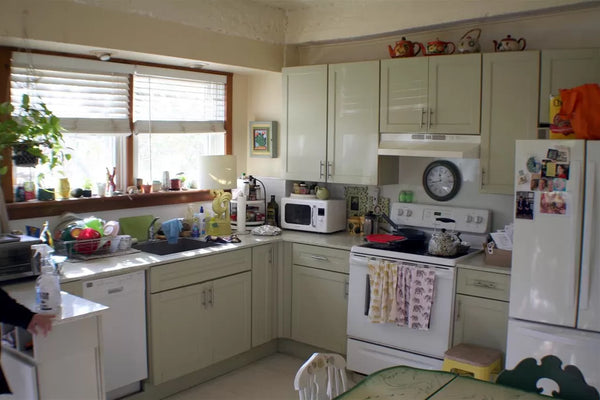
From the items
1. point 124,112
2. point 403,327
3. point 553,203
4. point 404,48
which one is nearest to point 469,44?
point 404,48

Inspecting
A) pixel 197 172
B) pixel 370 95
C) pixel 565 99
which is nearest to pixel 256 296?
pixel 197 172

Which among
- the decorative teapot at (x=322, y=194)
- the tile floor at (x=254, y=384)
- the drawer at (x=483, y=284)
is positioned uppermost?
the decorative teapot at (x=322, y=194)

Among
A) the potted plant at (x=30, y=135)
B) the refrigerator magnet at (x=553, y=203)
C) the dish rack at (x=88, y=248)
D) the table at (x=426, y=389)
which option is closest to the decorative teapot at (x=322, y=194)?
the dish rack at (x=88, y=248)

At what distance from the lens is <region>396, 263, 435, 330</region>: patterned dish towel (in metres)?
3.71

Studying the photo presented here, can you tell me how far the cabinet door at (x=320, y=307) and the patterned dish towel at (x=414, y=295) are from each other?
0.50 meters

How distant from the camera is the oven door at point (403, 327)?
369 centimetres

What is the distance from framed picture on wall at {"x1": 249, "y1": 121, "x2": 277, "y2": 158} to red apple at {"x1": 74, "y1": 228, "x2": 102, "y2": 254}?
5.89ft

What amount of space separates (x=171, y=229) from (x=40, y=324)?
1.74 metres

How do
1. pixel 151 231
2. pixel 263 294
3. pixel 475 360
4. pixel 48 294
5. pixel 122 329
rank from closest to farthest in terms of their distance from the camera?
1. pixel 48 294
2. pixel 475 360
3. pixel 122 329
4. pixel 151 231
5. pixel 263 294

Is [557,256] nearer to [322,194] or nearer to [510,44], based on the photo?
[510,44]

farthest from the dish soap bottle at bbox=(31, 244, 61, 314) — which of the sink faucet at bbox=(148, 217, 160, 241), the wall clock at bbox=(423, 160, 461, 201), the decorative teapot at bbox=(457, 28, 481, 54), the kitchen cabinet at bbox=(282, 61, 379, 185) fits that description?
the decorative teapot at bbox=(457, 28, 481, 54)

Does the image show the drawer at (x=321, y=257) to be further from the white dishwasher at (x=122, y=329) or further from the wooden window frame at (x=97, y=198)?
the white dishwasher at (x=122, y=329)

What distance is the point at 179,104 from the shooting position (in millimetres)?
4668

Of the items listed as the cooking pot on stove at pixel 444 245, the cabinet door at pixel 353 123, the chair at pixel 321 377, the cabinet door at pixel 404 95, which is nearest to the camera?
the chair at pixel 321 377
